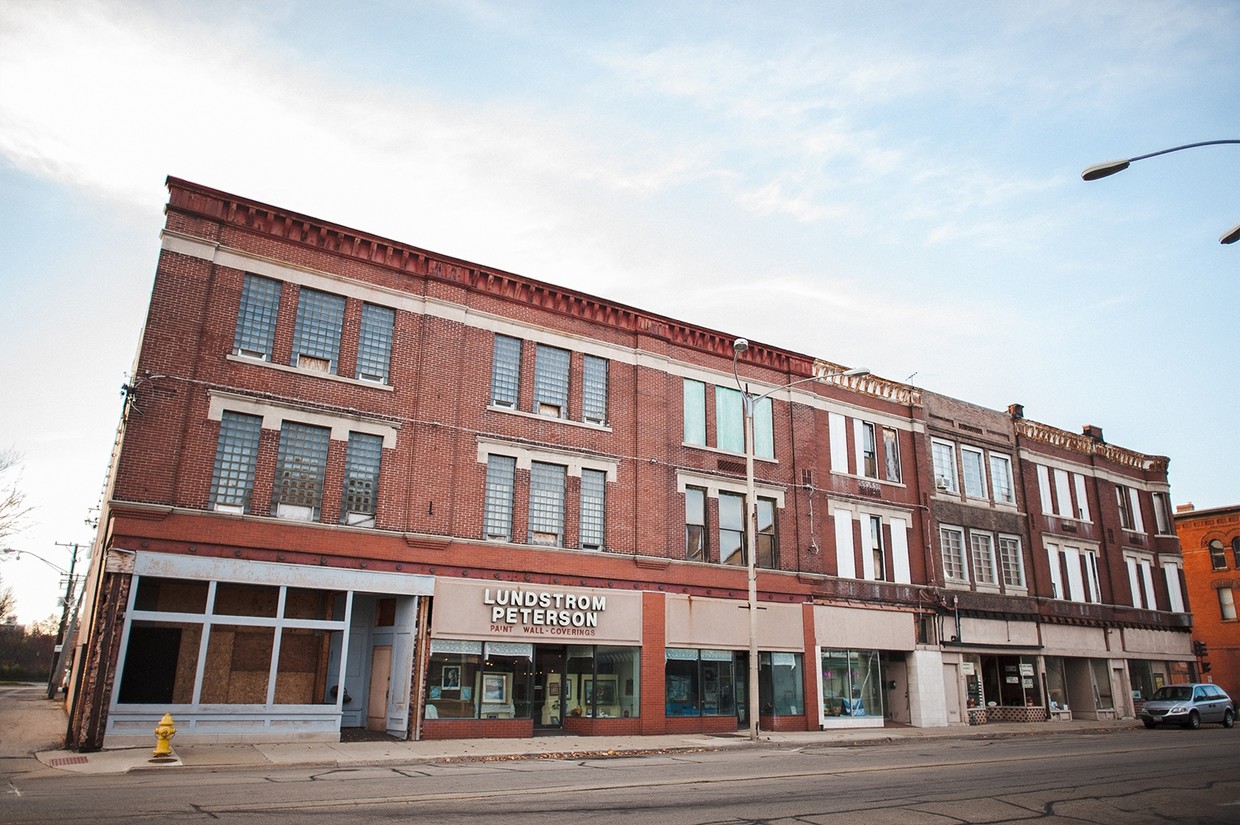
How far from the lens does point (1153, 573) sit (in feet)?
144

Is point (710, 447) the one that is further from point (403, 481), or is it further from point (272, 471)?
point (272, 471)

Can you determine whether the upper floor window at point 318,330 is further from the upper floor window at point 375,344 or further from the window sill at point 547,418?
the window sill at point 547,418

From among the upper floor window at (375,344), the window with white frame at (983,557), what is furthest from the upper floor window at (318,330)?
the window with white frame at (983,557)

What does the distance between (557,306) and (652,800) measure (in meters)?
17.5

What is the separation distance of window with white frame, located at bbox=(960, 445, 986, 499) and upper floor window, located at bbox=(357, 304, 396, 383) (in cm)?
2550

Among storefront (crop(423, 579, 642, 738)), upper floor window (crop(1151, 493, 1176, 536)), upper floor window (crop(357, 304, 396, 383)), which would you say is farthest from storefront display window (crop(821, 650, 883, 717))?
upper floor window (crop(1151, 493, 1176, 536))

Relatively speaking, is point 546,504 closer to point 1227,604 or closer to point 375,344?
point 375,344

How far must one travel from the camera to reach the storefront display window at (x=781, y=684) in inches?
1088

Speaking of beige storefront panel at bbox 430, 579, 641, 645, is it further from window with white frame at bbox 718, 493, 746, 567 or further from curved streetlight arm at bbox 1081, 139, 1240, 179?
curved streetlight arm at bbox 1081, 139, 1240, 179

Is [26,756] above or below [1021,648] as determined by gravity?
below

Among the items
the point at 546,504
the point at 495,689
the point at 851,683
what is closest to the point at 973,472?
the point at 851,683

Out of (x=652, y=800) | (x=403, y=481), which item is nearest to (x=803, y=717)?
(x=403, y=481)

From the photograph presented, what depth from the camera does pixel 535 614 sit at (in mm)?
23484

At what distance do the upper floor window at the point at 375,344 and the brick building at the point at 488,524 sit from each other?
77 millimetres
